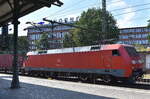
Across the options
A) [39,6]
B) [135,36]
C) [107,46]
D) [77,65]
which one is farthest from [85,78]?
[135,36]

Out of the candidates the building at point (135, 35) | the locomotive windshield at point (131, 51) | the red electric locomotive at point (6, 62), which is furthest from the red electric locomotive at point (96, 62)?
the building at point (135, 35)

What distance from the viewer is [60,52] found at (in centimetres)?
2642

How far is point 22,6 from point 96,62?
28.9 feet

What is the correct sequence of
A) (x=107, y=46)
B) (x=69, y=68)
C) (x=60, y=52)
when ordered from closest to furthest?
1. (x=107, y=46)
2. (x=69, y=68)
3. (x=60, y=52)

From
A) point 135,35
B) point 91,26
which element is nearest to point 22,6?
point 91,26

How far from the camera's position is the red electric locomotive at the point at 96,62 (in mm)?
19312

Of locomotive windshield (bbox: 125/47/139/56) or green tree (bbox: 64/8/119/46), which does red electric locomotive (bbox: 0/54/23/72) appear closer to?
green tree (bbox: 64/8/119/46)

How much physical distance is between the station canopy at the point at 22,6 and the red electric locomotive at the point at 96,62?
770 cm

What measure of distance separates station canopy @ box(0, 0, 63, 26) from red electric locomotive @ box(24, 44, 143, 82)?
25.3 feet

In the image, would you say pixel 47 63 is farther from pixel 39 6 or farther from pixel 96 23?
pixel 96 23

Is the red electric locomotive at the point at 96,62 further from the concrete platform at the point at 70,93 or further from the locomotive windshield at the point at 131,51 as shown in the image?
the concrete platform at the point at 70,93

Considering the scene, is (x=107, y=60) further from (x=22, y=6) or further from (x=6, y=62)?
(x=6, y=62)

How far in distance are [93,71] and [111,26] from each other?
38.2 m

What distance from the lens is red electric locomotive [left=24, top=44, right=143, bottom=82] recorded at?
19.3 m
